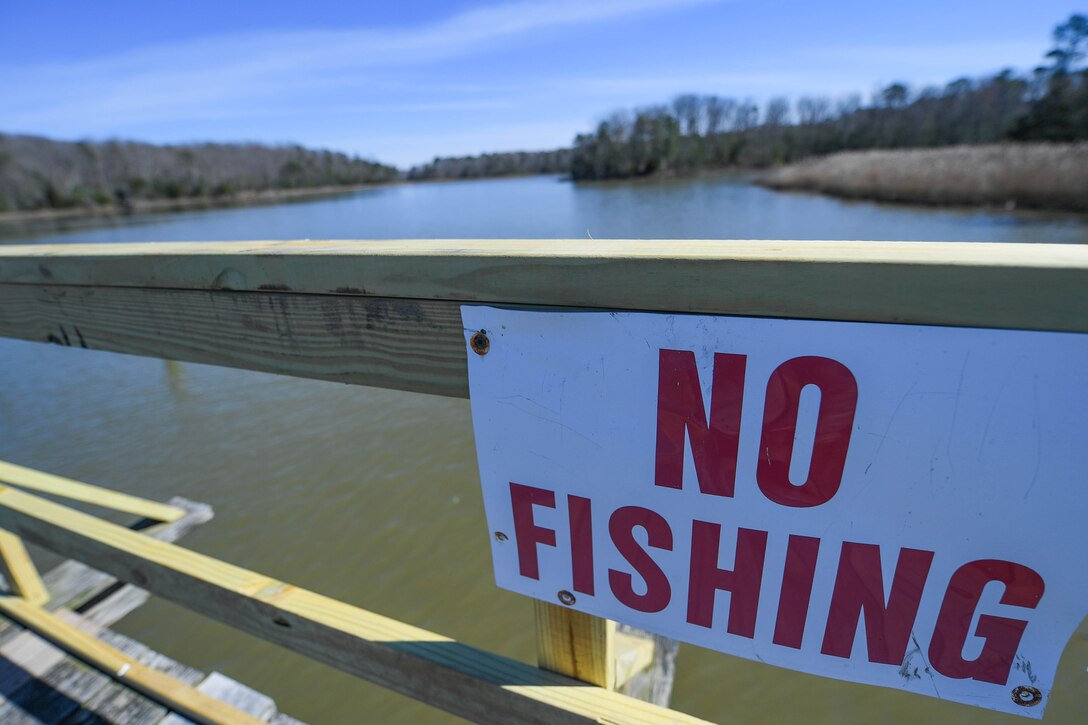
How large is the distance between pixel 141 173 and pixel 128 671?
99538 millimetres

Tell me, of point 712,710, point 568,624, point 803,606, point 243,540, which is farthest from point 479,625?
point 803,606

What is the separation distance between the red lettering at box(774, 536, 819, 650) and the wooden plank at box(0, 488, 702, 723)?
20 centimetres

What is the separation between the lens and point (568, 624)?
3.08 feet

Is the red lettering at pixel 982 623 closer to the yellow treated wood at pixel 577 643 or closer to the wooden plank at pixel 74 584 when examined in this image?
the yellow treated wood at pixel 577 643

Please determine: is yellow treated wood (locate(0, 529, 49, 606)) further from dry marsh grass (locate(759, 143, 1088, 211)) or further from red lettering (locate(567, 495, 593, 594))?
dry marsh grass (locate(759, 143, 1088, 211))

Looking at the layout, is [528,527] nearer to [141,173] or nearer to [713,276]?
[713,276]

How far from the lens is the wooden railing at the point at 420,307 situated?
55 cm

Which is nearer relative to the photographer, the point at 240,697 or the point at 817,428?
the point at 817,428

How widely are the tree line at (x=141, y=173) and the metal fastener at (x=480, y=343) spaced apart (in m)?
82.6

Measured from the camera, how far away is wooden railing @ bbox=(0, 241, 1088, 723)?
0.55m

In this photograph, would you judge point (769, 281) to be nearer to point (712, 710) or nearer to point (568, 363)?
point (568, 363)

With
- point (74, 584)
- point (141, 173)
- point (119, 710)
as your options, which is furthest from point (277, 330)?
point (141, 173)

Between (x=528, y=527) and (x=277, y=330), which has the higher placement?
(x=277, y=330)

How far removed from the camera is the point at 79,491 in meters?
3.26
